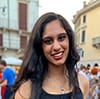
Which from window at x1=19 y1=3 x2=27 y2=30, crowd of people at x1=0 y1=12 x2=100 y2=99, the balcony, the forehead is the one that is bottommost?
the balcony

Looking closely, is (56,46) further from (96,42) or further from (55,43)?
(96,42)

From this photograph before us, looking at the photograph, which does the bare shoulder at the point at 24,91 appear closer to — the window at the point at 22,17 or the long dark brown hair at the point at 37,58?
the long dark brown hair at the point at 37,58

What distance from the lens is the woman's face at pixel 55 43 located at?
1578mm

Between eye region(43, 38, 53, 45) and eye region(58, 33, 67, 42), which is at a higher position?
eye region(58, 33, 67, 42)

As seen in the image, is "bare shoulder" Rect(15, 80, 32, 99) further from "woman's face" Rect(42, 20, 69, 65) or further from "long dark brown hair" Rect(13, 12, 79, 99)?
"woman's face" Rect(42, 20, 69, 65)

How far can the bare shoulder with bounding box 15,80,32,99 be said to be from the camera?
1569 millimetres

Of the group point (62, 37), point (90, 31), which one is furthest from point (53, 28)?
point (90, 31)

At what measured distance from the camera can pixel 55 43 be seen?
1574mm

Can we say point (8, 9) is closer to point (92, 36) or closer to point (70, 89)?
point (92, 36)

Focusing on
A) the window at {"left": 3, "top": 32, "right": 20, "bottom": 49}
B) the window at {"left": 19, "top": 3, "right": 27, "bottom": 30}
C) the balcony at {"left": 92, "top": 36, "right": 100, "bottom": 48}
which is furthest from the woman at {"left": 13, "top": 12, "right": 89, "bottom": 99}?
the balcony at {"left": 92, "top": 36, "right": 100, "bottom": 48}

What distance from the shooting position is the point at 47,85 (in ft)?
5.44

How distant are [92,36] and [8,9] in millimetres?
10712

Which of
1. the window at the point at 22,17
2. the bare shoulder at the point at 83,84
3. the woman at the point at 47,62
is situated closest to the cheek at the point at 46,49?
the woman at the point at 47,62

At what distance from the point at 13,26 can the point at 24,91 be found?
29982mm
